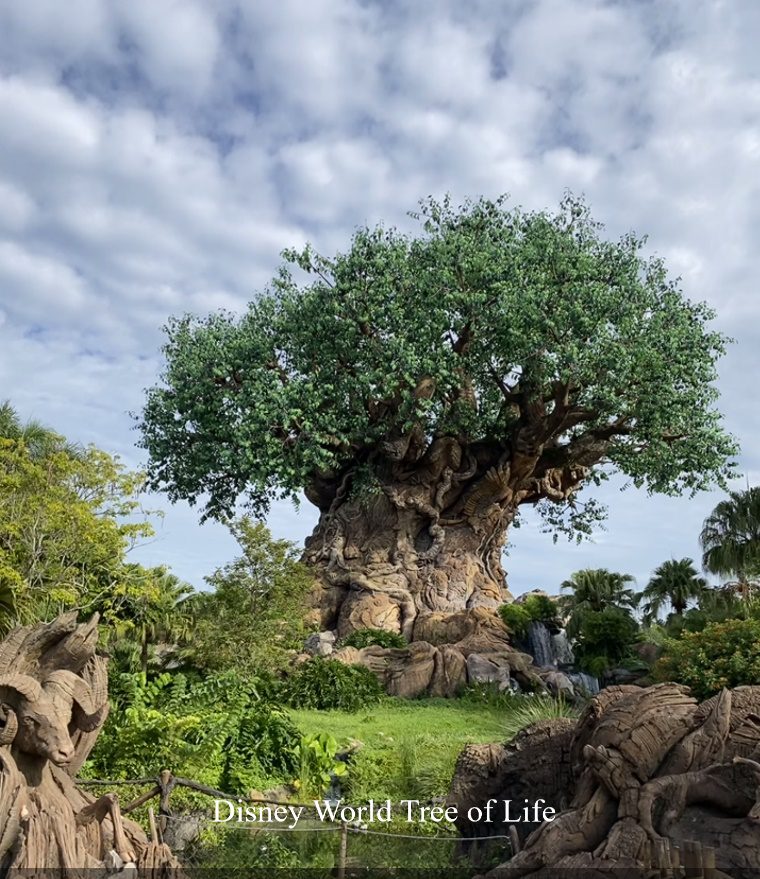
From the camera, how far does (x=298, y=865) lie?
23.4 feet

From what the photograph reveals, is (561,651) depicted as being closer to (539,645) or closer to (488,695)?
(539,645)

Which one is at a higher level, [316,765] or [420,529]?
[420,529]

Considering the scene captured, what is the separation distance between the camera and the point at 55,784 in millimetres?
4816

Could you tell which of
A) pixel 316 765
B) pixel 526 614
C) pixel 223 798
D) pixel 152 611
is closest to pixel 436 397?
pixel 526 614

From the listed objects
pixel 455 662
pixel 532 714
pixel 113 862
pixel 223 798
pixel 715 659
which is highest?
pixel 455 662

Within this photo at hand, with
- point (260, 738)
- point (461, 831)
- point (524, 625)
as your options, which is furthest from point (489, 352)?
point (461, 831)

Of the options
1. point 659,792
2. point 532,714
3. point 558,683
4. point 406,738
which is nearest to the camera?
point 659,792

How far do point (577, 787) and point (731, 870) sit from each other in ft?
3.98

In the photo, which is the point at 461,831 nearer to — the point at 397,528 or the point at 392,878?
the point at 392,878

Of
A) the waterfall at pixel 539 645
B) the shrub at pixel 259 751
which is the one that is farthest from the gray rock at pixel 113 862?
the waterfall at pixel 539 645

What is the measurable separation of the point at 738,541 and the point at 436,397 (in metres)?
9.80

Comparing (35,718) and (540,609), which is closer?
(35,718)

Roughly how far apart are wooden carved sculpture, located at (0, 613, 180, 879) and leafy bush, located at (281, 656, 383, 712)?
10.7m

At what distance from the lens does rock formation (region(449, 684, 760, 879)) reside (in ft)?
14.4
